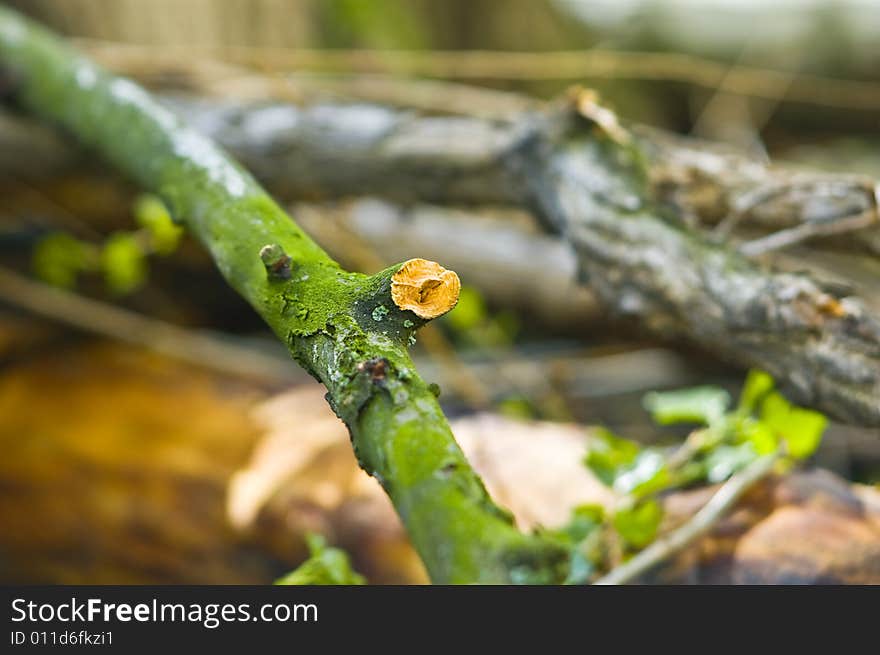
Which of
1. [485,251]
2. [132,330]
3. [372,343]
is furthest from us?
[485,251]

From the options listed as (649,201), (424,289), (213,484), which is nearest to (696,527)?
(649,201)

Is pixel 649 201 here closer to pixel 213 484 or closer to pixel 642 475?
pixel 642 475

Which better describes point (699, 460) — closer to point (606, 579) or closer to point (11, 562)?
point (606, 579)

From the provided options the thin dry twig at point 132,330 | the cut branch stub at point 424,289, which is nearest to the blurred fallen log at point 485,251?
the thin dry twig at point 132,330

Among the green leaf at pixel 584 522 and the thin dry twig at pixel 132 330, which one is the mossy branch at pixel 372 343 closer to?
the green leaf at pixel 584 522
